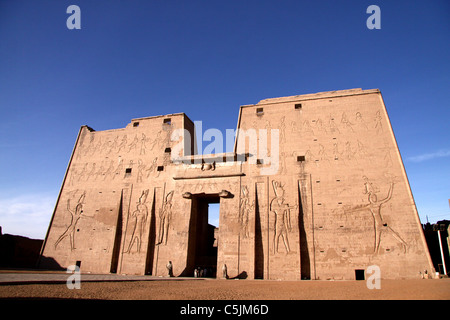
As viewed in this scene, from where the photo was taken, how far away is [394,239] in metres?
13.4

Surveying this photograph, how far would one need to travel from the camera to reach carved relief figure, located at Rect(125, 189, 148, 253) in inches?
666

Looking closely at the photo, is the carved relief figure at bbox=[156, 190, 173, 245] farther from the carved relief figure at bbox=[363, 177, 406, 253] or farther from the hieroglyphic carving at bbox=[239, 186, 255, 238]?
the carved relief figure at bbox=[363, 177, 406, 253]

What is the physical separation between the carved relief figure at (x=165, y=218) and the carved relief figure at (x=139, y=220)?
1065 millimetres

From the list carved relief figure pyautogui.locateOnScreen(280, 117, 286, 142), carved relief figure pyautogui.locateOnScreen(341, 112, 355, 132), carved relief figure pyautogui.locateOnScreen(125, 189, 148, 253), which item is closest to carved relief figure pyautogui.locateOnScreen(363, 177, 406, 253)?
carved relief figure pyautogui.locateOnScreen(341, 112, 355, 132)

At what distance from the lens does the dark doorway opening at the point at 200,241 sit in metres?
16.0

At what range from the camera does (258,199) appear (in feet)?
51.7

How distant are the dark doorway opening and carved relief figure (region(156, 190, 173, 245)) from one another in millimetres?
1392

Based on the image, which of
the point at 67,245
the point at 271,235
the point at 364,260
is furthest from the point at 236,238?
the point at 67,245

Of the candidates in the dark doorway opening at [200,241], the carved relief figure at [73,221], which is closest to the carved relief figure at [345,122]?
the dark doorway opening at [200,241]

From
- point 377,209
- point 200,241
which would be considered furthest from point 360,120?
point 200,241

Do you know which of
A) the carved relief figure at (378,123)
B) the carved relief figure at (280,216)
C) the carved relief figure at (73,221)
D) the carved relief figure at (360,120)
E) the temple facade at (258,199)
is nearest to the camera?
the temple facade at (258,199)

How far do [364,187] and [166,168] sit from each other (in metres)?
11.3

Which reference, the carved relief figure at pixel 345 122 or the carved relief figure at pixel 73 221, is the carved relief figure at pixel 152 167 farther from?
the carved relief figure at pixel 345 122

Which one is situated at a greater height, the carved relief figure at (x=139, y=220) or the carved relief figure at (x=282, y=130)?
the carved relief figure at (x=282, y=130)
